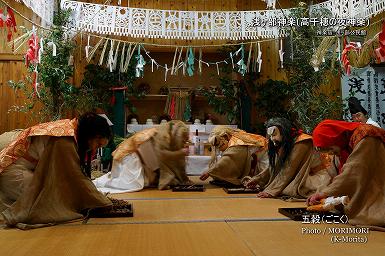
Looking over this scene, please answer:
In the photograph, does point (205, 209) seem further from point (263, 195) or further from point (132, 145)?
point (132, 145)

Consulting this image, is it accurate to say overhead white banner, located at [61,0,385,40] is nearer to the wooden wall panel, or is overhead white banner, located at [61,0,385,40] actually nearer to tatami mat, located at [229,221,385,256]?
the wooden wall panel

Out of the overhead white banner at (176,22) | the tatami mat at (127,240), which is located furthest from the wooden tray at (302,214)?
the overhead white banner at (176,22)

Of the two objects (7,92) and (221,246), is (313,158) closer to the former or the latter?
(221,246)

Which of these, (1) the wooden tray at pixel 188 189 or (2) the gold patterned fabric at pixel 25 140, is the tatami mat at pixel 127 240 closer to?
(2) the gold patterned fabric at pixel 25 140

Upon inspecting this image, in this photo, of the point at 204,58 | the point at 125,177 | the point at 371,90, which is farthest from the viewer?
the point at 204,58

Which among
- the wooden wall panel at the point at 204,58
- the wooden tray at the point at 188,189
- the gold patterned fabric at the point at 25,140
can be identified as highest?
the wooden wall panel at the point at 204,58

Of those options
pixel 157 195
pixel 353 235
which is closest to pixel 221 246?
pixel 353 235

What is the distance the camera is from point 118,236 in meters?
2.30

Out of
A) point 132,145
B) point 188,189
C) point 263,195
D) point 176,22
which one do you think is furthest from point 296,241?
point 176,22

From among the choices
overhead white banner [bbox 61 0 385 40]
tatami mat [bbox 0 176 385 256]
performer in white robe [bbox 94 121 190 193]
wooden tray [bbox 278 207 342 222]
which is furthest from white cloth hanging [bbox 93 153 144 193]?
overhead white banner [bbox 61 0 385 40]

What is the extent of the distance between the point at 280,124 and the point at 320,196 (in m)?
1.38

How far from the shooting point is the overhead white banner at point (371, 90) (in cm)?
566

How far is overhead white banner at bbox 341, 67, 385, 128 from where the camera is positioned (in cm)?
566

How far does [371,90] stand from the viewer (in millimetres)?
5777
